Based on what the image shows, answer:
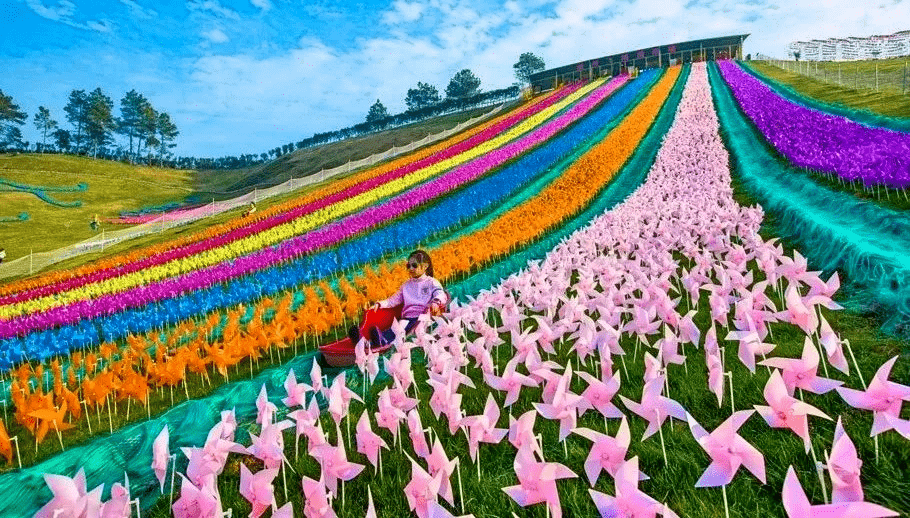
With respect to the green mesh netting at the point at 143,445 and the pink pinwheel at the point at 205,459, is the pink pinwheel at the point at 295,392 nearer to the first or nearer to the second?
the pink pinwheel at the point at 205,459

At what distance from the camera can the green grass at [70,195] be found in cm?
2980

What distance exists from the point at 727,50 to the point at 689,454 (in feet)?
218

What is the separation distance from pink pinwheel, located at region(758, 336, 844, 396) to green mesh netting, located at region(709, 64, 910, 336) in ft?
6.28

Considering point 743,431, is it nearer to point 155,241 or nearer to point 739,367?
point 739,367

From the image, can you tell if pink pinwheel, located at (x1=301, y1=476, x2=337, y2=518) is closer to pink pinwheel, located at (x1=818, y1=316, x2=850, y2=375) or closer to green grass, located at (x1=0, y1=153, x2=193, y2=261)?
pink pinwheel, located at (x1=818, y1=316, x2=850, y2=375)

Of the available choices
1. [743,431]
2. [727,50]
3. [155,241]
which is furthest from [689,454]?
[727,50]

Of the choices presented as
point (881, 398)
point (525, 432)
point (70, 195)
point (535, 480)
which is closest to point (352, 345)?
point (525, 432)

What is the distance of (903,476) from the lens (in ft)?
6.20

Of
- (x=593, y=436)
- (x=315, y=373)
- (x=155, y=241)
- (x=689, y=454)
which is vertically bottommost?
(x=155, y=241)

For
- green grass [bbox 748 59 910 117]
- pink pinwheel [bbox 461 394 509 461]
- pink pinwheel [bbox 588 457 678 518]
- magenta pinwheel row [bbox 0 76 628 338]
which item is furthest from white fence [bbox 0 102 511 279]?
pink pinwheel [bbox 588 457 678 518]

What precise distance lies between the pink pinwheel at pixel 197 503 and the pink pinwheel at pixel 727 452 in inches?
57.0

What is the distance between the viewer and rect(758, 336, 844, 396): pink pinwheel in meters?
1.91

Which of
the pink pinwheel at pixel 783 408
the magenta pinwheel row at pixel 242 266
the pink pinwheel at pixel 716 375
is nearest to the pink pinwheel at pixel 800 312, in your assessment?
the pink pinwheel at pixel 716 375

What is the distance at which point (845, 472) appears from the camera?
4.34 feet
